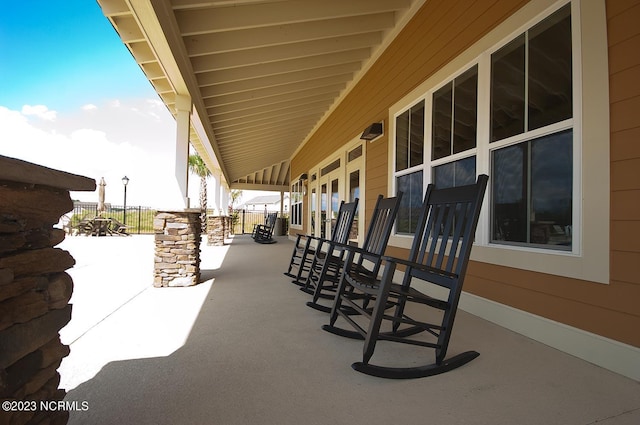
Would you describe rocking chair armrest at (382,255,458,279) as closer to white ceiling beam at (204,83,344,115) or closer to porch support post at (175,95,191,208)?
porch support post at (175,95,191,208)

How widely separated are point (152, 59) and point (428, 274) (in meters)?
3.37

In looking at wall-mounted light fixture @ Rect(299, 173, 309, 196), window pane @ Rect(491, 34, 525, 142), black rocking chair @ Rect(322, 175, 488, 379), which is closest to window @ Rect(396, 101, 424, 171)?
window pane @ Rect(491, 34, 525, 142)

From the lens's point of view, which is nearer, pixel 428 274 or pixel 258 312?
pixel 428 274

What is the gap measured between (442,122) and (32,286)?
337cm

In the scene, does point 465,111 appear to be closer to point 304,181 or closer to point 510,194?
point 510,194

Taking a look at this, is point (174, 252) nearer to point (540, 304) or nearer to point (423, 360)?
point (423, 360)

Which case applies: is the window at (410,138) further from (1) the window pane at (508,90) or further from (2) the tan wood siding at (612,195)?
(1) the window pane at (508,90)

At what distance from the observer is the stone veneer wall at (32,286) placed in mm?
826

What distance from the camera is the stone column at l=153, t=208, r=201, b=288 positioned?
12.1 feet

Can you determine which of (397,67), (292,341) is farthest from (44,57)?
(397,67)

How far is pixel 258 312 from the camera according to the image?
272 centimetres

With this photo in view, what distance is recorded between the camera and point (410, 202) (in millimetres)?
3785

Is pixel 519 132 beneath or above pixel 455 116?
beneath

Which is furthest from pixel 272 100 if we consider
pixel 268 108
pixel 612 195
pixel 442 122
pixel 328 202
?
pixel 612 195
